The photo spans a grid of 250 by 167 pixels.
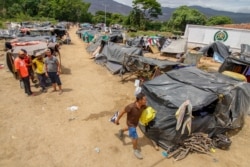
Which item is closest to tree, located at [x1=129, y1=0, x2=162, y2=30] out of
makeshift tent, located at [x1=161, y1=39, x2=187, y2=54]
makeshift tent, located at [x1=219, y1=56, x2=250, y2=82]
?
makeshift tent, located at [x1=161, y1=39, x2=187, y2=54]

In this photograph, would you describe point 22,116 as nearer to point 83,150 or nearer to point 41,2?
point 83,150

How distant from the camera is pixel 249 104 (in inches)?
245

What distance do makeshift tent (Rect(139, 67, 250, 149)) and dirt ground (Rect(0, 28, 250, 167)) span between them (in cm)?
47

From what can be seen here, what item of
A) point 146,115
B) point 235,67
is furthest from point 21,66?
point 235,67

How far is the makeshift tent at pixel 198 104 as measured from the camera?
16.5 feet

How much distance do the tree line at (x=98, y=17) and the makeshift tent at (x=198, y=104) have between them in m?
48.5

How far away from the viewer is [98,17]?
71.3 meters

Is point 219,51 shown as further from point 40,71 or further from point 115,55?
point 40,71

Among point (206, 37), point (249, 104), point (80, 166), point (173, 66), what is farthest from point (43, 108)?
point (206, 37)

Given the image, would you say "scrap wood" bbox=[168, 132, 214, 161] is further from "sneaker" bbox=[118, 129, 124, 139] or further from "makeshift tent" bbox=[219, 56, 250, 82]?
"makeshift tent" bbox=[219, 56, 250, 82]

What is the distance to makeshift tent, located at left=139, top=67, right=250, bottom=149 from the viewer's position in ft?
16.5

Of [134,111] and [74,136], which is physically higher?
[134,111]

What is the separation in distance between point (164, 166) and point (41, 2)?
233 feet

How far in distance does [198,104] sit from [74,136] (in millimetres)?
3435
